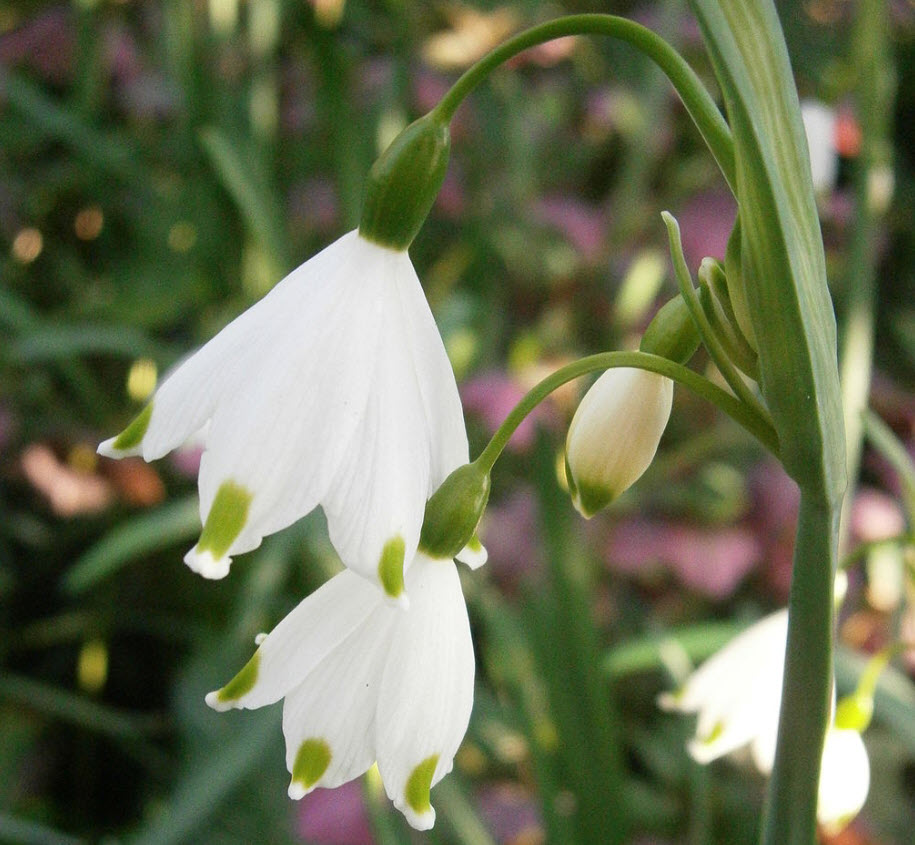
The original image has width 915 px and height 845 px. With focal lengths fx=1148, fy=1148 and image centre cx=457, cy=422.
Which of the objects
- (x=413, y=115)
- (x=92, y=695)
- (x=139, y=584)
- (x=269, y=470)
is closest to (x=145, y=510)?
(x=139, y=584)

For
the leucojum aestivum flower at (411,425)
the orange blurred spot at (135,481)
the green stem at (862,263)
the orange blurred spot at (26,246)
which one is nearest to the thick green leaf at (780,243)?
the leucojum aestivum flower at (411,425)

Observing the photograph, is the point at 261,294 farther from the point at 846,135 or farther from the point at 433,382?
the point at 433,382

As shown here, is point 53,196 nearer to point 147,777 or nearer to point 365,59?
point 365,59

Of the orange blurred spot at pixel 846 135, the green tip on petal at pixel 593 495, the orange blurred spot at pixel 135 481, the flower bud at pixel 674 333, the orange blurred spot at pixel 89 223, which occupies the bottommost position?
the orange blurred spot at pixel 135 481

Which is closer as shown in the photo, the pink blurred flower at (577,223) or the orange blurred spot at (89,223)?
the pink blurred flower at (577,223)

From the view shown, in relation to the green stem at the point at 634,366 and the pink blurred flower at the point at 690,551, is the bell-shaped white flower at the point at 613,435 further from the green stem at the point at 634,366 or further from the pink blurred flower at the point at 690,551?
the pink blurred flower at the point at 690,551

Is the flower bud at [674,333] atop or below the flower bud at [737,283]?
below

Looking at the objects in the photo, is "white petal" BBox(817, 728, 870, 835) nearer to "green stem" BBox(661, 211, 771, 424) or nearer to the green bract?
"green stem" BBox(661, 211, 771, 424)
